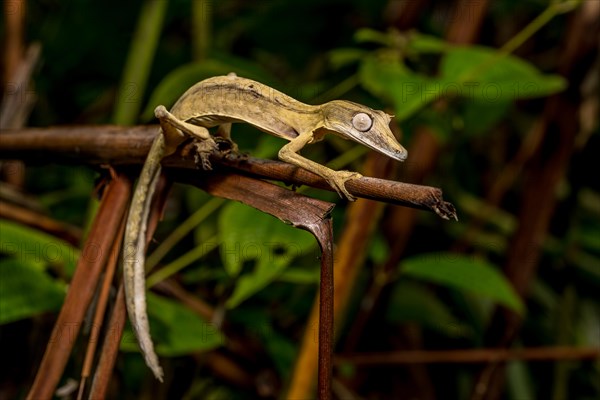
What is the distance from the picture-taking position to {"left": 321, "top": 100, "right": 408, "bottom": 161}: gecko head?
33.2 inches

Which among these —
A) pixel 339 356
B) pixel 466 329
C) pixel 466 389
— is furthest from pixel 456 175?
pixel 339 356

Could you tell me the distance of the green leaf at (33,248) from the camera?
3.80ft

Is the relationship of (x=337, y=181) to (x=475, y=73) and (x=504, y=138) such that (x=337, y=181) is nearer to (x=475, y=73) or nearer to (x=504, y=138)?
(x=475, y=73)

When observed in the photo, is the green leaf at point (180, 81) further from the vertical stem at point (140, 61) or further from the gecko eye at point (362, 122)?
the gecko eye at point (362, 122)

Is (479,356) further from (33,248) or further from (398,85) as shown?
(33,248)

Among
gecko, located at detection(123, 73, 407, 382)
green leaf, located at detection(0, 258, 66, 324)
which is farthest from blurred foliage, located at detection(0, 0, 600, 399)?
gecko, located at detection(123, 73, 407, 382)

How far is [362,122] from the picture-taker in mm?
852

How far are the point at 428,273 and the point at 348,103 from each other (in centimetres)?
72

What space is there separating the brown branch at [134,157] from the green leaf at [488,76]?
0.61m

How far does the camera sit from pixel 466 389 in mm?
2064

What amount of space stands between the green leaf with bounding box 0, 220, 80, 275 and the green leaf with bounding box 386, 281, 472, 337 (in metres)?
0.94

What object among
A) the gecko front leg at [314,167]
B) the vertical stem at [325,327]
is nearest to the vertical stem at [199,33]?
the gecko front leg at [314,167]

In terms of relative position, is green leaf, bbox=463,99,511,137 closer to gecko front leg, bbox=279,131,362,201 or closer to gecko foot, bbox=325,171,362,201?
gecko front leg, bbox=279,131,362,201

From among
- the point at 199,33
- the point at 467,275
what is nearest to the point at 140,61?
the point at 199,33
